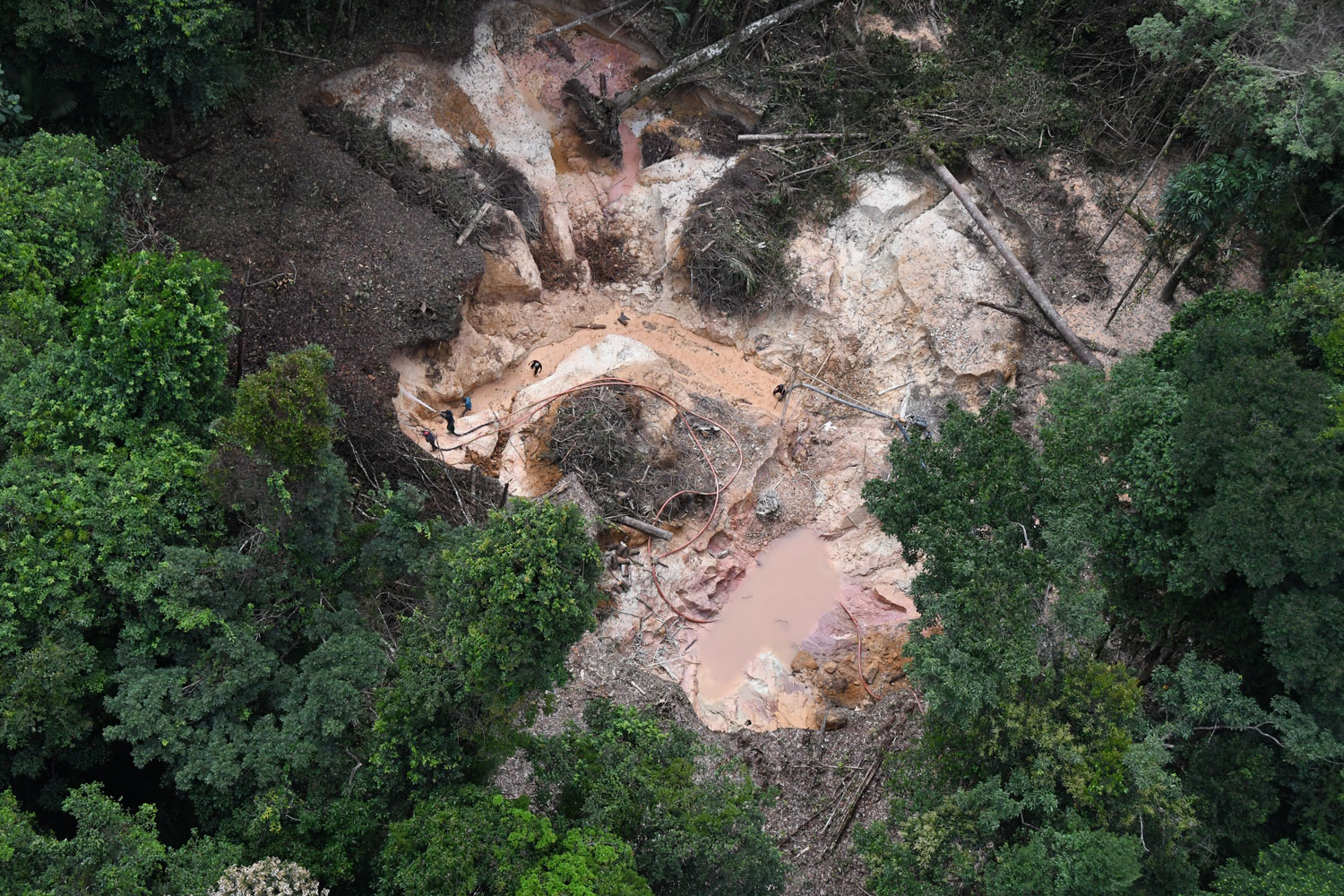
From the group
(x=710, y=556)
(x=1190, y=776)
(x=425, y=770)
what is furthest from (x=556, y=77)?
(x=1190, y=776)

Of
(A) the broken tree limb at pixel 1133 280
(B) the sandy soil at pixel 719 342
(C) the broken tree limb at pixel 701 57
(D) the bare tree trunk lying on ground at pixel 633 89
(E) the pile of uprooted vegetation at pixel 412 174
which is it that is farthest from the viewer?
(C) the broken tree limb at pixel 701 57

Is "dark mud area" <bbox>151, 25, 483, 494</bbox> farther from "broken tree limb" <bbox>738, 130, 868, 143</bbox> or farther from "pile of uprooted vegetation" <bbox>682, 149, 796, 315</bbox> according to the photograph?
"broken tree limb" <bbox>738, 130, 868, 143</bbox>

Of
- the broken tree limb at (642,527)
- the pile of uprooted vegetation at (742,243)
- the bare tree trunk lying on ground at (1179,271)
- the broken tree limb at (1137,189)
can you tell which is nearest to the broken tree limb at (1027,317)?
the bare tree trunk lying on ground at (1179,271)

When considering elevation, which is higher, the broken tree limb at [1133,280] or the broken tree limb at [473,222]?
the broken tree limb at [1133,280]

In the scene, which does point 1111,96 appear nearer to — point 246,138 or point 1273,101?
point 1273,101

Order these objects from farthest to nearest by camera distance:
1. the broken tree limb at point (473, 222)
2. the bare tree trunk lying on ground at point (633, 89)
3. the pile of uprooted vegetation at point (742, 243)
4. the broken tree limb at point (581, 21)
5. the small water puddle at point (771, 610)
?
the broken tree limb at point (581, 21) → the bare tree trunk lying on ground at point (633, 89) → the pile of uprooted vegetation at point (742, 243) → the broken tree limb at point (473, 222) → the small water puddle at point (771, 610)

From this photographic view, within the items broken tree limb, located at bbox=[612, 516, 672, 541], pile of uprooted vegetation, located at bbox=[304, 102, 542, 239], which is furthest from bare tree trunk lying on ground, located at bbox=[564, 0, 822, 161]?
broken tree limb, located at bbox=[612, 516, 672, 541]

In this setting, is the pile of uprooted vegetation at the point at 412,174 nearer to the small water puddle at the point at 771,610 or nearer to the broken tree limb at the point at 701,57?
the broken tree limb at the point at 701,57

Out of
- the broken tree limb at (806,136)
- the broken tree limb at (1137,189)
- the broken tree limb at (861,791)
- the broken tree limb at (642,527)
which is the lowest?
the broken tree limb at (861,791)
